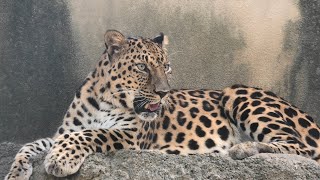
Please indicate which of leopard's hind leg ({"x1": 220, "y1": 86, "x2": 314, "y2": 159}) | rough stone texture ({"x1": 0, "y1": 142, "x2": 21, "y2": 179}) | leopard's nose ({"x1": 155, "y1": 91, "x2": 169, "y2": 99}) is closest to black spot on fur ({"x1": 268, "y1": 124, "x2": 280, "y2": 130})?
leopard's hind leg ({"x1": 220, "y1": 86, "x2": 314, "y2": 159})

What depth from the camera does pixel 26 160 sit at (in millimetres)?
6598

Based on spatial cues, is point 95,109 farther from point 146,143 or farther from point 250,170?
point 250,170

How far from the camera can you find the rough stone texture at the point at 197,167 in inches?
222

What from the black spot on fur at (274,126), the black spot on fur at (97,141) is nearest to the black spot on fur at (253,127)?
the black spot on fur at (274,126)

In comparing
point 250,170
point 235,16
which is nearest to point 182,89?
point 235,16

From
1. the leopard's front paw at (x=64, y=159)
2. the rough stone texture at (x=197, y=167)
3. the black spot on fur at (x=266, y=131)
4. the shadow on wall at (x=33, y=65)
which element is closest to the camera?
the rough stone texture at (x=197, y=167)

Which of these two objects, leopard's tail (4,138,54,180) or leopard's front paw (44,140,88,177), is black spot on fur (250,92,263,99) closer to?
leopard's tail (4,138,54,180)

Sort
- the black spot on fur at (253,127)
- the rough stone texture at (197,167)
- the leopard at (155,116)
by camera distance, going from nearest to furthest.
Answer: the rough stone texture at (197,167) → the leopard at (155,116) → the black spot on fur at (253,127)

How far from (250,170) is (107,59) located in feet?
6.55

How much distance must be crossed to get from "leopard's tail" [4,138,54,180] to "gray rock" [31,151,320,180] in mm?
731

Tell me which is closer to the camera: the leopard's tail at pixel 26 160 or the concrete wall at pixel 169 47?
the leopard's tail at pixel 26 160

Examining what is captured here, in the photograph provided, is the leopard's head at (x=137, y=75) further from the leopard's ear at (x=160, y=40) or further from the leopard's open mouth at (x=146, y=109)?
the leopard's ear at (x=160, y=40)

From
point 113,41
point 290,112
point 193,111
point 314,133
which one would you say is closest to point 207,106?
point 193,111

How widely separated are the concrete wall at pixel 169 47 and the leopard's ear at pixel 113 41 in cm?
85
